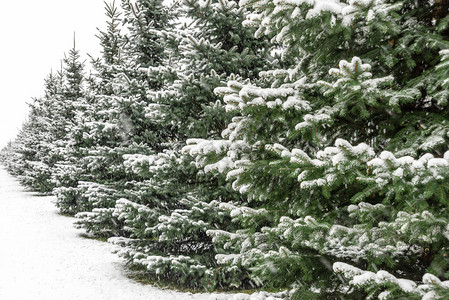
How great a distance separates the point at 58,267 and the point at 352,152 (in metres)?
10.4

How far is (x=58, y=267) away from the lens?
387 inches

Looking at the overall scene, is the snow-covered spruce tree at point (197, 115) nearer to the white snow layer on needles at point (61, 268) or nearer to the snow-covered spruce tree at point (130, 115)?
the white snow layer on needles at point (61, 268)

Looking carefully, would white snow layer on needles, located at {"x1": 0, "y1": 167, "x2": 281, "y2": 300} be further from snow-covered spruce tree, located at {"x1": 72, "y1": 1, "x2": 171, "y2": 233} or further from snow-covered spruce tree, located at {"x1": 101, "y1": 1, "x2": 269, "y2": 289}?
snow-covered spruce tree, located at {"x1": 72, "y1": 1, "x2": 171, "y2": 233}

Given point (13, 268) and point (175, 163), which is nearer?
point (175, 163)

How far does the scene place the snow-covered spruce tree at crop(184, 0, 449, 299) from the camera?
8.07 ft

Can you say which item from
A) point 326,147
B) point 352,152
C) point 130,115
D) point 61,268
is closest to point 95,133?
point 130,115

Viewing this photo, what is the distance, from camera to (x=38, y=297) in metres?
7.54

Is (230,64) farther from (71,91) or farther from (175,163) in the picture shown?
(71,91)

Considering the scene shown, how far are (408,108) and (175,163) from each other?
4346mm

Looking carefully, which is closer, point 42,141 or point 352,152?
point 352,152

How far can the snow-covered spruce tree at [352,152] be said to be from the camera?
8.07 feet

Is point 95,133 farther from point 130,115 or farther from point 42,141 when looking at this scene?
point 42,141

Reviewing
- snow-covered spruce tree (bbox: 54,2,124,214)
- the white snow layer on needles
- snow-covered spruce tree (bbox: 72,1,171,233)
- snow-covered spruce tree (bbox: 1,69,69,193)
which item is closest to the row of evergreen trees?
the white snow layer on needles

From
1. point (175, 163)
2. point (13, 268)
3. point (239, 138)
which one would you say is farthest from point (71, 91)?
point (239, 138)
